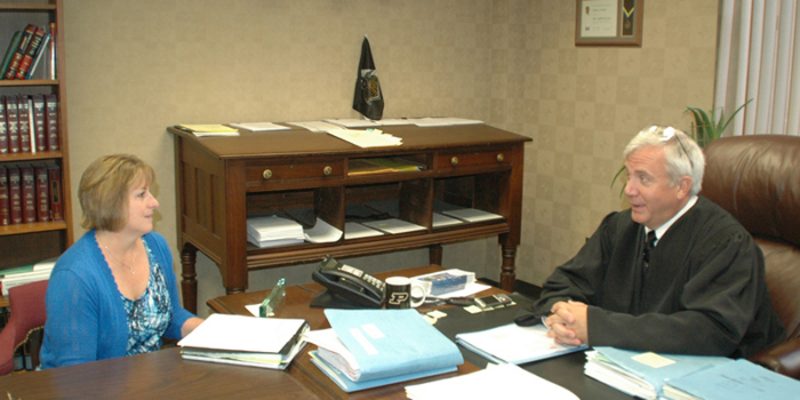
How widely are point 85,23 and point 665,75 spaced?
268cm

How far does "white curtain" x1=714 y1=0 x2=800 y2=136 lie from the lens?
11.2 feet

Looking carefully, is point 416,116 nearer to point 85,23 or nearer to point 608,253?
point 85,23

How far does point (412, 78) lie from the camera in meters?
4.48

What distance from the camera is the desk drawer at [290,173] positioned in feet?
10.6

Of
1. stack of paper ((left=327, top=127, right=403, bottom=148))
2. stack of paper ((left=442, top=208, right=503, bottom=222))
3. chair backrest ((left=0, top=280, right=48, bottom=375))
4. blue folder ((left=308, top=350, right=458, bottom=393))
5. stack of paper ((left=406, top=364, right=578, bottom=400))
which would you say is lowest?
chair backrest ((left=0, top=280, right=48, bottom=375))

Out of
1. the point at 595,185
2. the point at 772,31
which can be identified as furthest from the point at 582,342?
the point at 595,185

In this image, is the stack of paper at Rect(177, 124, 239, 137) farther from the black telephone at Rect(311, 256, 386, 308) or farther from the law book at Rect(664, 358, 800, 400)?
the law book at Rect(664, 358, 800, 400)

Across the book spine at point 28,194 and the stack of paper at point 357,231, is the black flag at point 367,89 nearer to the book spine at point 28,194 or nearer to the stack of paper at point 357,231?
the stack of paper at point 357,231

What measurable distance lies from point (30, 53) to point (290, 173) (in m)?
1.14

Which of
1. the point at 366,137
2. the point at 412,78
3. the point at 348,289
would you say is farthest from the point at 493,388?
the point at 412,78

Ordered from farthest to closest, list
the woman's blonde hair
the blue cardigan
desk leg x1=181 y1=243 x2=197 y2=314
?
desk leg x1=181 y1=243 x2=197 y2=314 → the woman's blonde hair → the blue cardigan

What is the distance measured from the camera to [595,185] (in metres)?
4.29

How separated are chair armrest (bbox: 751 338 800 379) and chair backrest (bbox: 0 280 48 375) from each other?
2013 millimetres

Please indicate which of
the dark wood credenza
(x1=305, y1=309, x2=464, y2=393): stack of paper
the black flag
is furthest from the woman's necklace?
the black flag
